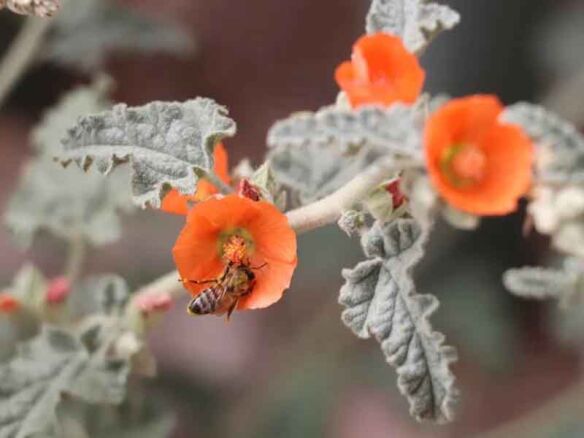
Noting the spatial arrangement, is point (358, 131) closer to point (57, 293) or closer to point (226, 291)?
point (226, 291)

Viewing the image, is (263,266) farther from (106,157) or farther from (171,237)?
(171,237)

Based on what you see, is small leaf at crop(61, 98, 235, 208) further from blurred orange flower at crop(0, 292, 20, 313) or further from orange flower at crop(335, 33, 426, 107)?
blurred orange flower at crop(0, 292, 20, 313)

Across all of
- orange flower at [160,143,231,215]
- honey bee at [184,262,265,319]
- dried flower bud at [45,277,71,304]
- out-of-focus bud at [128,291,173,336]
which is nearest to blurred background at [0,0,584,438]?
dried flower bud at [45,277,71,304]

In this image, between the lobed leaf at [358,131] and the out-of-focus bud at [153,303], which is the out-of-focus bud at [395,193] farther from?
the out-of-focus bud at [153,303]

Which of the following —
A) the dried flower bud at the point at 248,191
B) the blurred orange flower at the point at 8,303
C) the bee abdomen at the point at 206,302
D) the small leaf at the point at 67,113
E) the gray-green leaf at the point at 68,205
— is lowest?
the bee abdomen at the point at 206,302

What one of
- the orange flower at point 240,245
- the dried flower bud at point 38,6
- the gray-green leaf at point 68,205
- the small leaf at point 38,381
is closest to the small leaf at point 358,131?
the orange flower at point 240,245

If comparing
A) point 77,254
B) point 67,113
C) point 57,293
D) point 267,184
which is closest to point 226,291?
point 267,184
